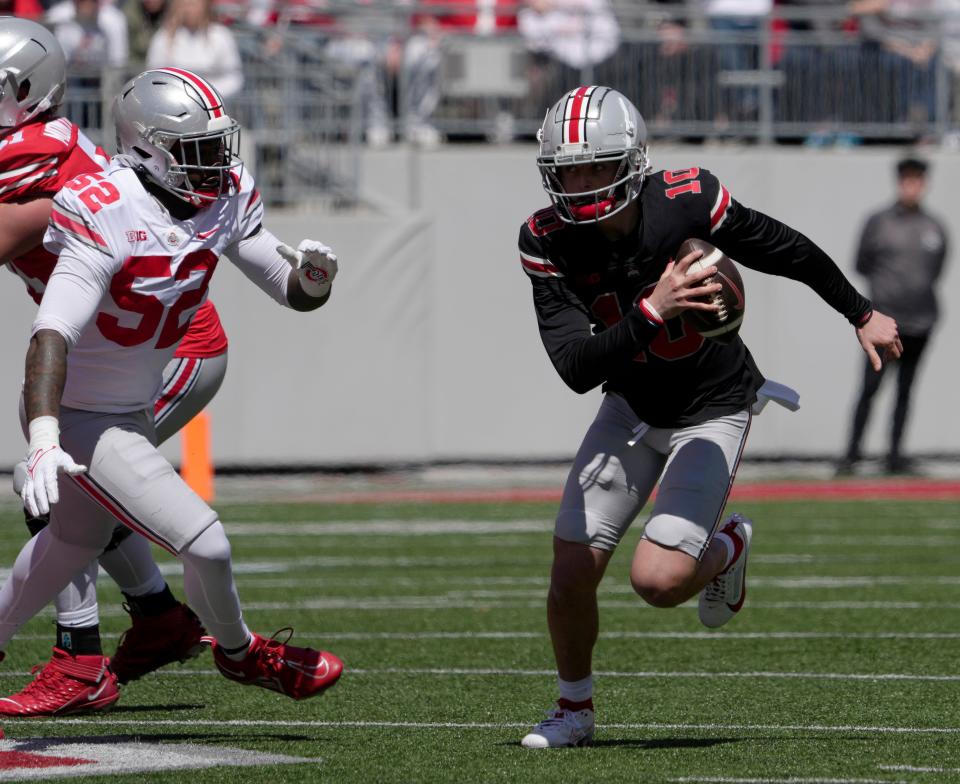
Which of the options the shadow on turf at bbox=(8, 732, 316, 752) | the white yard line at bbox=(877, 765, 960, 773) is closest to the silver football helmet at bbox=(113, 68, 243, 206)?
the shadow on turf at bbox=(8, 732, 316, 752)

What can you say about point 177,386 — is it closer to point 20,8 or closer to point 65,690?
point 65,690

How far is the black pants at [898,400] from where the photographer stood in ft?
43.8

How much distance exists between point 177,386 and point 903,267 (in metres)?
8.57

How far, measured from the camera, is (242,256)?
5.27 m

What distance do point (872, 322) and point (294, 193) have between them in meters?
9.03

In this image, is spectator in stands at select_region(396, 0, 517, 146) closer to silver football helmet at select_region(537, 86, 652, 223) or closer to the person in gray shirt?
the person in gray shirt

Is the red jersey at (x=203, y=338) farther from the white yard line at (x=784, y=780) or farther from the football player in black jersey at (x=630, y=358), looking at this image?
the white yard line at (x=784, y=780)

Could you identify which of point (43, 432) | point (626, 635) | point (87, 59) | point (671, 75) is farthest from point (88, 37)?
point (43, 432)

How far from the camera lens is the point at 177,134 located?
493cm

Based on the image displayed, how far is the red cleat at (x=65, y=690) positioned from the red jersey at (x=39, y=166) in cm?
109

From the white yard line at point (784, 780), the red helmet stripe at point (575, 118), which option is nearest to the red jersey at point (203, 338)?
the red helmet stripe at point (575, 118)

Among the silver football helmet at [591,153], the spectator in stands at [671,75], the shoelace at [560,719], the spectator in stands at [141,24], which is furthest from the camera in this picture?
the spectator in stands at [671,75]

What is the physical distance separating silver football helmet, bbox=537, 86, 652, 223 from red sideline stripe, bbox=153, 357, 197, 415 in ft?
4.93

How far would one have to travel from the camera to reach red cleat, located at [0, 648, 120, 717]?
553cm
